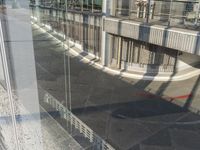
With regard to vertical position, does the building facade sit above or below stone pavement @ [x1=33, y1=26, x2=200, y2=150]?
above

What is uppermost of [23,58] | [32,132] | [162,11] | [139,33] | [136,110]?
[162,11]

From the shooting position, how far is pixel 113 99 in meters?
5.10

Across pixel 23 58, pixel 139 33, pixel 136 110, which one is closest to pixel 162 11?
pixel 139 33

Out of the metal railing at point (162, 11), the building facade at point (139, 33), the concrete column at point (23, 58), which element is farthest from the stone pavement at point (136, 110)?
the metal railing at point (162, 11)

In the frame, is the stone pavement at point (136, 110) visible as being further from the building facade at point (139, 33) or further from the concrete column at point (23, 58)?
the concrete column at point (23, 58)

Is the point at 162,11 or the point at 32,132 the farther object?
the point at 162,11

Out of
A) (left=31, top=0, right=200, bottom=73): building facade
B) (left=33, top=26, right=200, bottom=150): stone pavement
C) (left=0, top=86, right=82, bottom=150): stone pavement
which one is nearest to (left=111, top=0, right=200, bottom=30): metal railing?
(left=31, top=0, right=200, bottom=73): building facade

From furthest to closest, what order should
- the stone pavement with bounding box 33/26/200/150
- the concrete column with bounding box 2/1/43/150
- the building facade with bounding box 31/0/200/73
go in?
the building facade with bounding box 31/0/200/73
the stone pavement with bounding box 33/26/200/150
the concrete column with bounding box 2/1/43/150

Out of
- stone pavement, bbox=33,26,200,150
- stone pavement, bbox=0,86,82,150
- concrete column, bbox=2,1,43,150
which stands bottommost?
stone pavement, bbox=33,26,200,150

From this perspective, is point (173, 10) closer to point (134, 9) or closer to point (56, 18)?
point (134, 9)

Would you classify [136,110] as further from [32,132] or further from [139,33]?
[32,132]

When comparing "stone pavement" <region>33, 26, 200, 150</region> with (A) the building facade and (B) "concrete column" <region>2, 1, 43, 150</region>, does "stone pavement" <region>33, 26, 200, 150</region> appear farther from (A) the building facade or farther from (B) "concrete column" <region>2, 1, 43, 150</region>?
(B) "concrete column" <region>2, 1, 43, 150</region>

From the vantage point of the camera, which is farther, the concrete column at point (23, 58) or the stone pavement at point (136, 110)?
the stone pavement at point (136, 110)

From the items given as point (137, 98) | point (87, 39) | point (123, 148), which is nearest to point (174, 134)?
point (123, 148)
